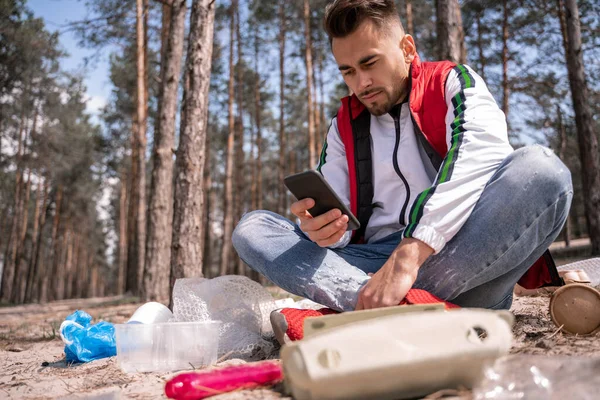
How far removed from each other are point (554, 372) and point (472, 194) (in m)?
0.84

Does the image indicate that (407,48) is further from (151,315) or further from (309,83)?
(309,83)

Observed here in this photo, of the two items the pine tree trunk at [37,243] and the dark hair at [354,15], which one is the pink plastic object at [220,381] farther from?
the pine tree trunk at [37,243]

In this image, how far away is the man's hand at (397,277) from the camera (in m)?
1.64

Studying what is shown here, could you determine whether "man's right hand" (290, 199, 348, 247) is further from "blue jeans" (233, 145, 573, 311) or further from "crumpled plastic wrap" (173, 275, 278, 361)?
"crumpled plastic wrap" (173, 275, 278, 361)

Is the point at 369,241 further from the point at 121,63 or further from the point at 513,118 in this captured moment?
the point at 121,63

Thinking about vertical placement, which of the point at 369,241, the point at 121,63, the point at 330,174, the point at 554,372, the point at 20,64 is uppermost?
the point at 121,63

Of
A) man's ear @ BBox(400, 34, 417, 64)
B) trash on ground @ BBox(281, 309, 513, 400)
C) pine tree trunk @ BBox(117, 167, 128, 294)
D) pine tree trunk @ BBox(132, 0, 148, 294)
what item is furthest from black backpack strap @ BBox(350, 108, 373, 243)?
pine tree trunk @ BBox(117, 167, 128, 294)

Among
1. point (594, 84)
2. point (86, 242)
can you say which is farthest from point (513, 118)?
point (86, 242)

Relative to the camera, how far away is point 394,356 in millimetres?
1090

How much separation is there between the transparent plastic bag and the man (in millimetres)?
512

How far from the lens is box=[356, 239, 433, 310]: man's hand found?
1.64 m

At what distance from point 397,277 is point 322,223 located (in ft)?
1.36

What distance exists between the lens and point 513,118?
13.0m

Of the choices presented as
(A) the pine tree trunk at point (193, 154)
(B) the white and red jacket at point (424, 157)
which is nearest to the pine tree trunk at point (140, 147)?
(A) the pine tree trunk at point (193, 154)
